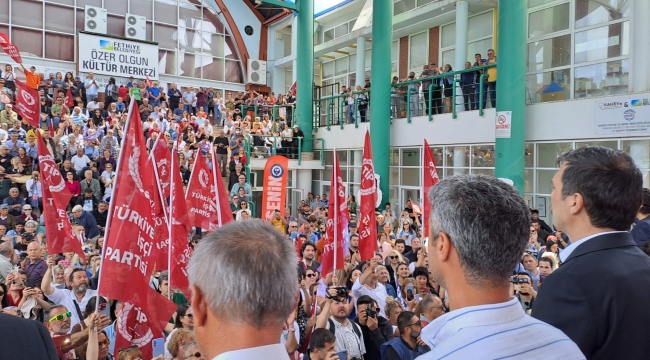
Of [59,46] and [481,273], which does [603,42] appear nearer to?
[481,273]

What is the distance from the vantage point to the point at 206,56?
26375 millimetres

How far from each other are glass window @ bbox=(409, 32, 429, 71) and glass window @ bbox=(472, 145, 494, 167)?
6798 mm

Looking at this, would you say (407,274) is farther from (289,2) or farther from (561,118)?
(289,2)

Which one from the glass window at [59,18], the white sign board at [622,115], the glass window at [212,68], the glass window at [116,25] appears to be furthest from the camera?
the glass window at [212,68]

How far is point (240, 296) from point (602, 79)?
13294 mm

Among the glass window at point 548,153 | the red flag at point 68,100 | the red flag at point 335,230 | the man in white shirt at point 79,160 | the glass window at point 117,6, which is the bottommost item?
the red flag at point 335,230

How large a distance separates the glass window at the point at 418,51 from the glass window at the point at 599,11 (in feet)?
24.5

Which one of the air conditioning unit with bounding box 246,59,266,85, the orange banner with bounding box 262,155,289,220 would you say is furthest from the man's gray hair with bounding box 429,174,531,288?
the air conditioning unit with bounding box 246,59,266,85

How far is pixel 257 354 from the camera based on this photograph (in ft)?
4.25

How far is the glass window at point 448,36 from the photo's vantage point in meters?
19.2

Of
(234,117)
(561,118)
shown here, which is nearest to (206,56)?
(234,117)

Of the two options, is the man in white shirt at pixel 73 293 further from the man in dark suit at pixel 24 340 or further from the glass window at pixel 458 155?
the glass window at pixel 458 155

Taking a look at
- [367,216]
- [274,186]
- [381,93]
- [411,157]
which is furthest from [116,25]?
[367,216]

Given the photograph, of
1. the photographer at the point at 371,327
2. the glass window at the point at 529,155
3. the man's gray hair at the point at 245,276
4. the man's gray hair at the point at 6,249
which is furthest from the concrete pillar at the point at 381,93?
the man's gray hair at the point at 245,276
